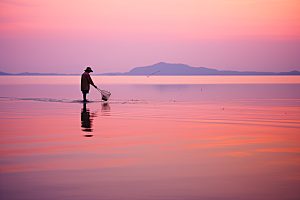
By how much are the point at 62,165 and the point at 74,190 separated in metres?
1.87

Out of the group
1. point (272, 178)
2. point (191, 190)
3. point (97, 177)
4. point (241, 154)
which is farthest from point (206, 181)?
point (241, 154)

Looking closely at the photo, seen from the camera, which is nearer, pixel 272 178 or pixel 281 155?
pixel 272 178

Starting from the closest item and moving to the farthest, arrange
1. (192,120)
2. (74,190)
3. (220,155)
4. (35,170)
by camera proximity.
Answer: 1. (74,190)
2. (35,170)
3. (220,155)
4. (192,120)

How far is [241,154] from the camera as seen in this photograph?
9.87 m

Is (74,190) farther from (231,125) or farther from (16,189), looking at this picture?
(231,125)

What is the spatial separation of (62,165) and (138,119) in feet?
29.7

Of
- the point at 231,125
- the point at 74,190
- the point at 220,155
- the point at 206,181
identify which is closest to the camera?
the point at 74,190

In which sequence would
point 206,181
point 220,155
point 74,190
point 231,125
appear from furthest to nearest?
point 231,125 < point 220,155 < point 206,181 < point 74,190

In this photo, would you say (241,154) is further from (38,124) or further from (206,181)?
(38,124)

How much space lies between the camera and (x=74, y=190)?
22.4 ft

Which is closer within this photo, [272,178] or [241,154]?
[272,178]

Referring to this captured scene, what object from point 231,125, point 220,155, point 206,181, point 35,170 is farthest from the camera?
point 231,125

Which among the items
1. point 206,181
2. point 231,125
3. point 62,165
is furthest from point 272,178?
point 231,125

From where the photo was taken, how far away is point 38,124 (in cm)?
1566
